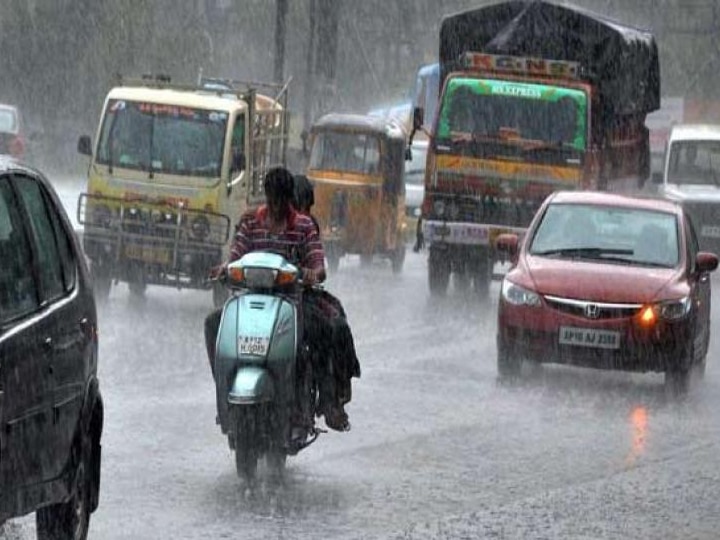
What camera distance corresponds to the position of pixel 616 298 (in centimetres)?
1675

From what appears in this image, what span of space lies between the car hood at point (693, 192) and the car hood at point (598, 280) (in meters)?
16.6

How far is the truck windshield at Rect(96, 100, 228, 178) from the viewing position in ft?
76.5

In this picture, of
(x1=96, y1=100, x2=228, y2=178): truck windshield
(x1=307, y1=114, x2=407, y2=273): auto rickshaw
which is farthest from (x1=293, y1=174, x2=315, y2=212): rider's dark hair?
(x1=307, y1=114, x2=407, y2=273): auto rickshaw

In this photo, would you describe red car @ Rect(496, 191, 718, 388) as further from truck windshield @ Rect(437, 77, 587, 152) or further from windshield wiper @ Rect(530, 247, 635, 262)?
truck windshield @ Rect(437, 77, 587, 152)

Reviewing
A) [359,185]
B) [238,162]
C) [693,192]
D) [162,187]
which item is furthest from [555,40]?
[162,187]

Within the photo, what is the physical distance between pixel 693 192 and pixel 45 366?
1060 inches

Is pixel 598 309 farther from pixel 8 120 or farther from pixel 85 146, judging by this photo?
pixel 8 120

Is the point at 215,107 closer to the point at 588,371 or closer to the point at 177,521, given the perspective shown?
the point at 588,371

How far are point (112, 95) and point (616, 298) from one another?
8.24 m

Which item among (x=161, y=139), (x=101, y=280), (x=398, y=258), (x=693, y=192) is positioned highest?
(x=161, y=139)

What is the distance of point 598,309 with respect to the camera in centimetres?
1675

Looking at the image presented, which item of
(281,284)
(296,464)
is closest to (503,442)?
(296,464)

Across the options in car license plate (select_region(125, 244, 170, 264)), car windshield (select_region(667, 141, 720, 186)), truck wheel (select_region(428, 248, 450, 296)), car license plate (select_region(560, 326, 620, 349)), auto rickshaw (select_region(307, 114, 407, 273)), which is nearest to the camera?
car license plate (select_region(560, 326, 620, 349))

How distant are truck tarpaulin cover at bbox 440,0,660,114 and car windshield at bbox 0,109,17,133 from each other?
39.5 feet
